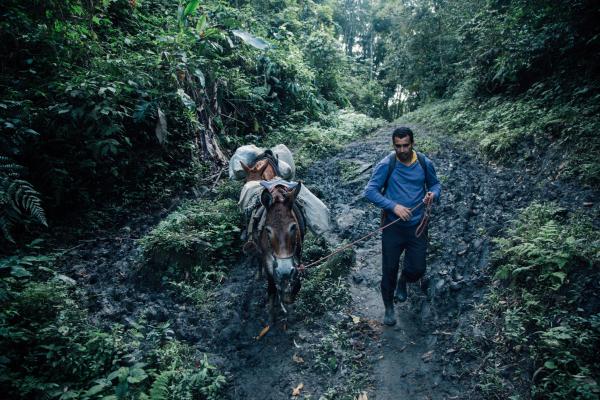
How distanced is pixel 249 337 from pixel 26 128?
4638 millimetres

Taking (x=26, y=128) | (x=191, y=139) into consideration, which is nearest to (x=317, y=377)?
(x=26, y=128)

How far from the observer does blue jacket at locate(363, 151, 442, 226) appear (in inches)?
160

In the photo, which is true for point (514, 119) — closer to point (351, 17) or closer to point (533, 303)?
point (533, 303)

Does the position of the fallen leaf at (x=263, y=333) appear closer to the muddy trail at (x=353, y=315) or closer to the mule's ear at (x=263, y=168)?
the muddy trail at (x=353, y=315)

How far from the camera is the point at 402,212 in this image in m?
3.77

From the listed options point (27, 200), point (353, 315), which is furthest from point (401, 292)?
point (27, 200)

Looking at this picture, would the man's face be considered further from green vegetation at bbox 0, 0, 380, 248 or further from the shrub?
green vegetation at bbox 0, 0, 380, 248

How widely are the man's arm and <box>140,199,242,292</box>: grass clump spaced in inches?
→ 120

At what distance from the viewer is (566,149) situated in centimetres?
558

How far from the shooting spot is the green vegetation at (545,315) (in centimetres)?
275

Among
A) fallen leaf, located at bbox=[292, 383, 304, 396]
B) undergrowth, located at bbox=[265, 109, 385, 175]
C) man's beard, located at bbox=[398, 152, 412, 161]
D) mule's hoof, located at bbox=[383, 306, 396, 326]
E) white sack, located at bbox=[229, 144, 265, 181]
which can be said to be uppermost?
undergrowth, located at bbox=[265, 109, 385, 175]

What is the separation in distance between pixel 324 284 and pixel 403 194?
Result: 6.95ft

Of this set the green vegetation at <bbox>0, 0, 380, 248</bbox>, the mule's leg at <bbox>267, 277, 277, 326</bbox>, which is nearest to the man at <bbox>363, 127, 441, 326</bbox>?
the mule's leg at <bbox>267, 277, 277, 326</bbox>

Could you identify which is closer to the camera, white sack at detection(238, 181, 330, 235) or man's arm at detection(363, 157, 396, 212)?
man's arm at detection(363, 157, 396, 212)
